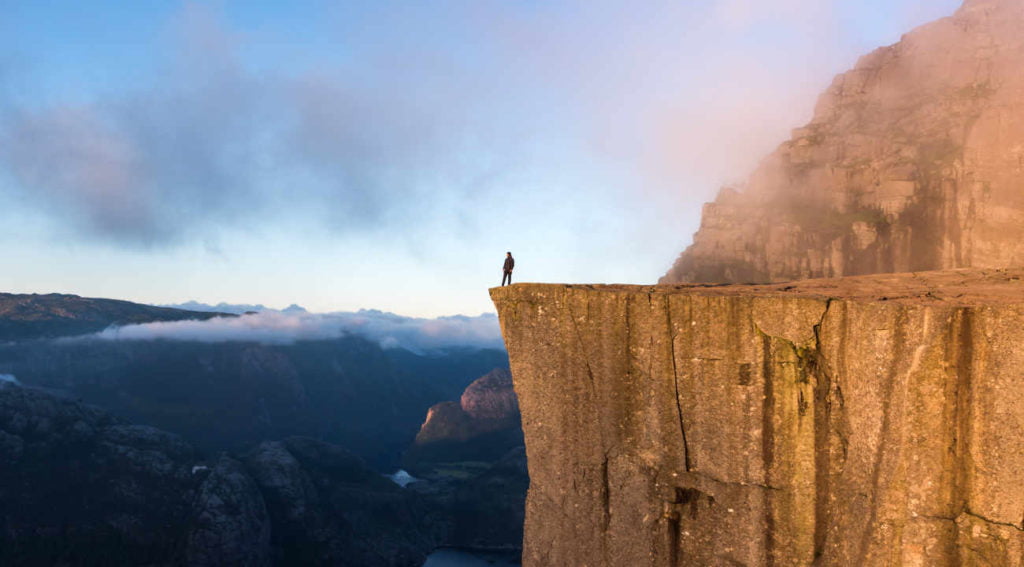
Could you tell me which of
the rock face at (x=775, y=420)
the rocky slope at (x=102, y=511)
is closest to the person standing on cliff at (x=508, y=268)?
the rock face at (x=775, y=420)

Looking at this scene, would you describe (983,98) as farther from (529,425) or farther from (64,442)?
(64,442)

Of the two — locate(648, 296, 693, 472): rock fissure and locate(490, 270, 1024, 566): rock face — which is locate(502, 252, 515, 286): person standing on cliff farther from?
locate(648, 296, 693, 472): rock fissure

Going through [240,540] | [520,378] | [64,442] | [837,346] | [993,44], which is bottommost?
[240,540]

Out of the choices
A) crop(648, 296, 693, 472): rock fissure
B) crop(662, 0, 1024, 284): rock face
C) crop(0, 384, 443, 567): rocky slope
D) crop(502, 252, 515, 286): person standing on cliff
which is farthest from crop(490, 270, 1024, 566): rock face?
crop(0, 384, 443, 567): rocky slope

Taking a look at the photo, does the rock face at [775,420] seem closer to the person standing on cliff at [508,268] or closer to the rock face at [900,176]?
the person standing on cliff at [508,268]

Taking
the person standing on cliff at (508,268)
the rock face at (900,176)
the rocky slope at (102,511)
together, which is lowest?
the rocky slope at (102,511)

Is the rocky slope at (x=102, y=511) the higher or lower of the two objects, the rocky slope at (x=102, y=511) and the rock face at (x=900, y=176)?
the lower

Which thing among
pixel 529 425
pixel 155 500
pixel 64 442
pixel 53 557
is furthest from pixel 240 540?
pixel 529 425
